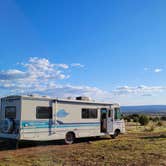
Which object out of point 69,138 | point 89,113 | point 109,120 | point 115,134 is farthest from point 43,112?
point 115,134

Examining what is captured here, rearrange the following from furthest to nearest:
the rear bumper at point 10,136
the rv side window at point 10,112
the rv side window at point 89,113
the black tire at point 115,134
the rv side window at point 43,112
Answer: the black tire at point 115,134
the rv side window at point 89,113
the rv side window at point 43,112
the rv side window at point 10,112
the rear bumper at point 10,136

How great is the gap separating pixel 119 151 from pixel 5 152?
4.83 meters

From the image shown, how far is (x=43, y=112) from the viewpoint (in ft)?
50.8

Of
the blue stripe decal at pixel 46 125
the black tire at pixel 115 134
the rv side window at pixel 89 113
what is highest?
the rv side window at pixel 89 113

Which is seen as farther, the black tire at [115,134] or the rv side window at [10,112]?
the black tire at [115,134]

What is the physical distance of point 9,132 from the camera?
14.7 meters

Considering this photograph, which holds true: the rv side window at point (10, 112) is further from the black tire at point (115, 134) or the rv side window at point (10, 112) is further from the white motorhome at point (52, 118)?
the black tire at point (115, 134)

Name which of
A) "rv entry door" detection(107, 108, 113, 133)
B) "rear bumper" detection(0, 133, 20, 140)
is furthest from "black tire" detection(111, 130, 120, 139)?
"rear bumper" detection(0, 133, 20, 140)

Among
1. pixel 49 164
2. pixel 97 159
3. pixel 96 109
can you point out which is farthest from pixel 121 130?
pixel 49 164

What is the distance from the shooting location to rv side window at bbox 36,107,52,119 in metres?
15.2

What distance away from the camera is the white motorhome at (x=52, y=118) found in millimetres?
14602

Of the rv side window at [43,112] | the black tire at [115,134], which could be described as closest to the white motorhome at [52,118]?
the rv side window at [43,112]

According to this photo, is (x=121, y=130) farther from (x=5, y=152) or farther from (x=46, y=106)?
(x=5, y=152)

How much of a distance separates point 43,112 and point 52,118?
64 cm
